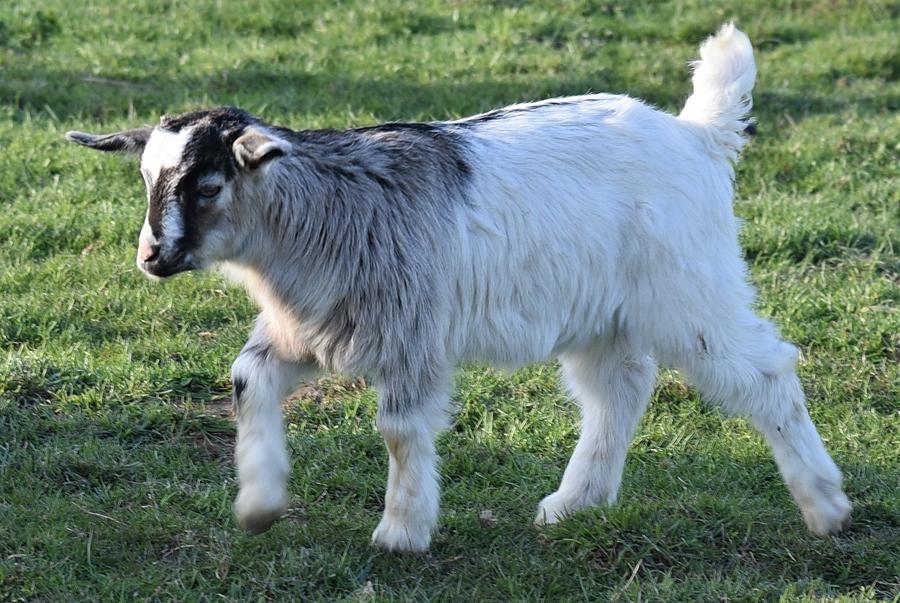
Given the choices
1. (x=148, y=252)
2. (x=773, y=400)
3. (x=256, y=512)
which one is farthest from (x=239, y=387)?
(x=773, y=400)

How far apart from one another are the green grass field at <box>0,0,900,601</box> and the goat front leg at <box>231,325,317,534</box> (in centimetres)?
17

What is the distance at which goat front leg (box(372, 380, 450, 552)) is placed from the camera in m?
4.56

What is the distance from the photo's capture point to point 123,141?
467cm

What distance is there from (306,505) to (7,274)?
265 centimetres

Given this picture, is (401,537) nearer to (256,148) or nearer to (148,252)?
(148,252)

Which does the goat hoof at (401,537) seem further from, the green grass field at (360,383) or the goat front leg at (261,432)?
the goat front leg at (261,432)

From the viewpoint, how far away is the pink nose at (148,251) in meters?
4.35

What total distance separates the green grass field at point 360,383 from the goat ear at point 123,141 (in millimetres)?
1289

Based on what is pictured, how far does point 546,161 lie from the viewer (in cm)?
491

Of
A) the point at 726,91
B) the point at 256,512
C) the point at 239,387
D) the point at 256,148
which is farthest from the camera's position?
the point at 726,91

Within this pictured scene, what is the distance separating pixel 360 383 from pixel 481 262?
1573 millimetres

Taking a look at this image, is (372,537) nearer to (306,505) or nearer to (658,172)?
(306,505)

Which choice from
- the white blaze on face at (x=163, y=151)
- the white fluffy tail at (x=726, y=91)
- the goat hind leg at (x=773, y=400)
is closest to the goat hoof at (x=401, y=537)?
the goat hind leg at (x=773, y=400)

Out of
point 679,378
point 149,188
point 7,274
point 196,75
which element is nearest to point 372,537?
point 149,188
